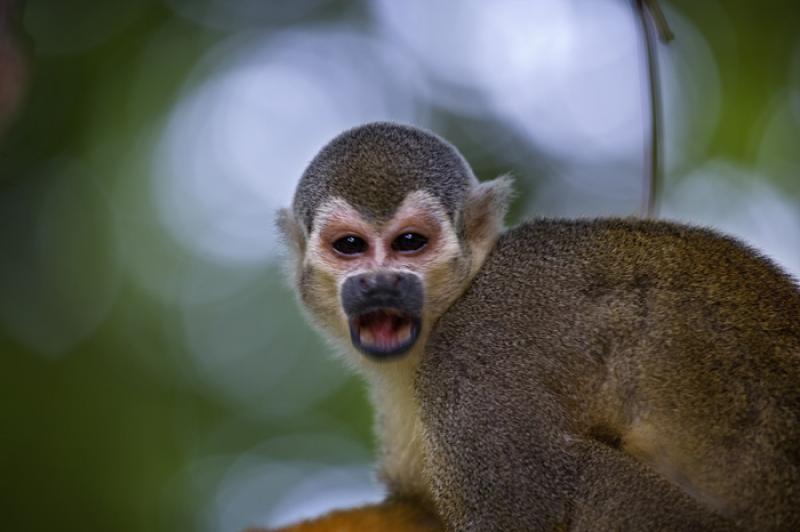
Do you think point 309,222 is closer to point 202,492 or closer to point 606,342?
point 606,342

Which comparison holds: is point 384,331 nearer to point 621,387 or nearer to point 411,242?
point 411,242

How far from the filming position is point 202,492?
8.21m

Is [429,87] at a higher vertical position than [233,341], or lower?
higher

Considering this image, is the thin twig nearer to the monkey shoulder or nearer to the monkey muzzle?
the monkey shoulder

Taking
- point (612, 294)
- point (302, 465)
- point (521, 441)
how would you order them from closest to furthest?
point (521, 441) < point (612, 294) < point (302, 465)

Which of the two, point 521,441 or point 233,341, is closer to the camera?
point 521,441

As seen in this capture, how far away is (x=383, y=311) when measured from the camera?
12.4 ft

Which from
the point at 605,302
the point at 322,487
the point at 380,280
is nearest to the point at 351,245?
the point at 380,280

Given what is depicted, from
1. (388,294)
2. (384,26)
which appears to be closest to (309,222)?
(388,294)

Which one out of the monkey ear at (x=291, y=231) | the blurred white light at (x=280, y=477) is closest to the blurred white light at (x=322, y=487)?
the blurred white light at (x=280, y=477)

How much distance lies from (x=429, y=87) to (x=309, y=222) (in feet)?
19.8

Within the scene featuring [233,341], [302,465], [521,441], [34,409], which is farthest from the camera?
[233,341]

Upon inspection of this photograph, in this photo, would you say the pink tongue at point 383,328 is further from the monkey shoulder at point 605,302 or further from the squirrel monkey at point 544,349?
the monkey shoulder at point 605,302

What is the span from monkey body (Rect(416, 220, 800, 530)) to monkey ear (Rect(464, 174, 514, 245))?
30cm
